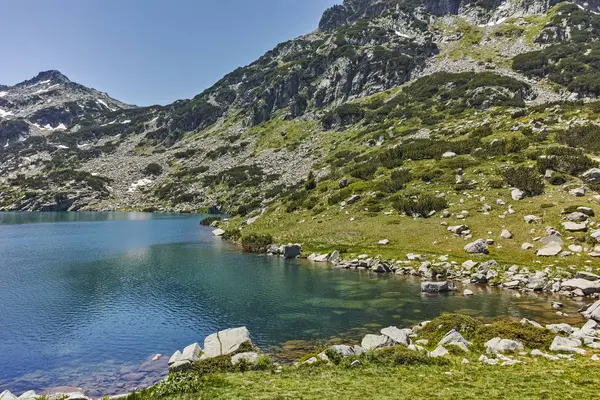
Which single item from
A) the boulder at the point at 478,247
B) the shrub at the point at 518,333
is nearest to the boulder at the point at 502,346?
the shrub at the point at 518,333

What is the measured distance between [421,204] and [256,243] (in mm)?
26458

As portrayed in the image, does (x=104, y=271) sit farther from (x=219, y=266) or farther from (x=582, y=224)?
(x=582, y=224)

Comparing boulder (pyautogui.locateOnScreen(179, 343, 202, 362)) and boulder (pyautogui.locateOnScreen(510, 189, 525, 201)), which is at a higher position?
boulder (pyautogui.locateOnScreen(510, 189, 525, 201))

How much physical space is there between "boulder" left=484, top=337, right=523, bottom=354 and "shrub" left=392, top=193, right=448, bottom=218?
3432cm

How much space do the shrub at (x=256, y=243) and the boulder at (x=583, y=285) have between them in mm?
38276

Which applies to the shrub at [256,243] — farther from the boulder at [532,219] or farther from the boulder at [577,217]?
the boulder at [577,217]

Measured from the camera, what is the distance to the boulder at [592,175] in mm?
45656

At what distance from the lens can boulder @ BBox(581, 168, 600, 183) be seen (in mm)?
45656

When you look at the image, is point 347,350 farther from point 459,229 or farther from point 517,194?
point 517,194

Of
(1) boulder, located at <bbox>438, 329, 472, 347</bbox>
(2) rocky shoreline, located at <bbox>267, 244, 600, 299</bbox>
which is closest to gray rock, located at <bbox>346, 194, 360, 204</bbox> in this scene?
(2) rocky shoreline, located at <bbox>267, 244, 600, 299</bbox>

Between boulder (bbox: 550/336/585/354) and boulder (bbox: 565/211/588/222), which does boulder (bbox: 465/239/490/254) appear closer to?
boulder (bbox: 565/211/588/222)

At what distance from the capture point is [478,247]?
39.5 meters

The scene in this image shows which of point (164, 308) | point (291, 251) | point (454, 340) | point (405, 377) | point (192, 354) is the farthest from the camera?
point (291, 251)

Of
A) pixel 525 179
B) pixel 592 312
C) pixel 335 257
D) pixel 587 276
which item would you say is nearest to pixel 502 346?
pixel 592 312
